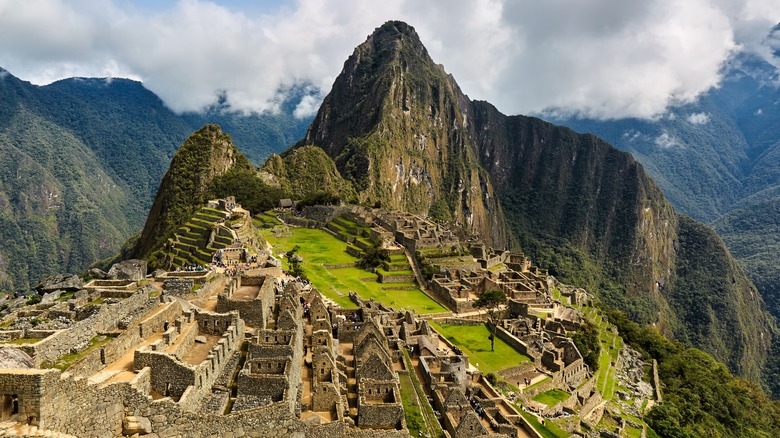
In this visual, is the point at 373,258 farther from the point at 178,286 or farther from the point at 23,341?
the point at 23,341

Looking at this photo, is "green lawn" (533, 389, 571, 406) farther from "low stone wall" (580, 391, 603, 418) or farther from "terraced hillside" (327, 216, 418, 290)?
"terraced hillside" (327, 216, 418, 290)

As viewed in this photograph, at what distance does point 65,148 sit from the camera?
19362 centimetres

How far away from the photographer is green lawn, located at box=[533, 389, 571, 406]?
121 ft

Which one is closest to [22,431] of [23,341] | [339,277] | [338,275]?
[23,341]

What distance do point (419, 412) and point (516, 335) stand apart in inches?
992

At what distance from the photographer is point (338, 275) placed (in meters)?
56.1

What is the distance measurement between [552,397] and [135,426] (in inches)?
1258

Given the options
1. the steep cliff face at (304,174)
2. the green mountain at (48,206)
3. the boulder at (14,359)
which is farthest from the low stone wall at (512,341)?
the green mountain at (48,206)

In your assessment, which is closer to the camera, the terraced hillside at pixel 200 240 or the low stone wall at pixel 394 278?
the terraced hillside at pixel 200 240

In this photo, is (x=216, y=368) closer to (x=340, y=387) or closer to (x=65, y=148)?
(x=340, y=387)

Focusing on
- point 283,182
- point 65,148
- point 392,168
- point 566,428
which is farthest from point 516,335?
point 65,148

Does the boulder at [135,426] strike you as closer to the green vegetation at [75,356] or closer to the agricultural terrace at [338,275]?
the green vegetation at [75,356]

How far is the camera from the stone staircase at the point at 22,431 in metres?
10.1

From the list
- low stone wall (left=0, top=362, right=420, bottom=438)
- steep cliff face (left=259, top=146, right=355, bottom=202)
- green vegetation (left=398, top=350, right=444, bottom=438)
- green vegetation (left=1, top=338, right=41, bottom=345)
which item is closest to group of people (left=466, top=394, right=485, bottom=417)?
green vegetation (left=398, top=350, right=444, bottom=438)
